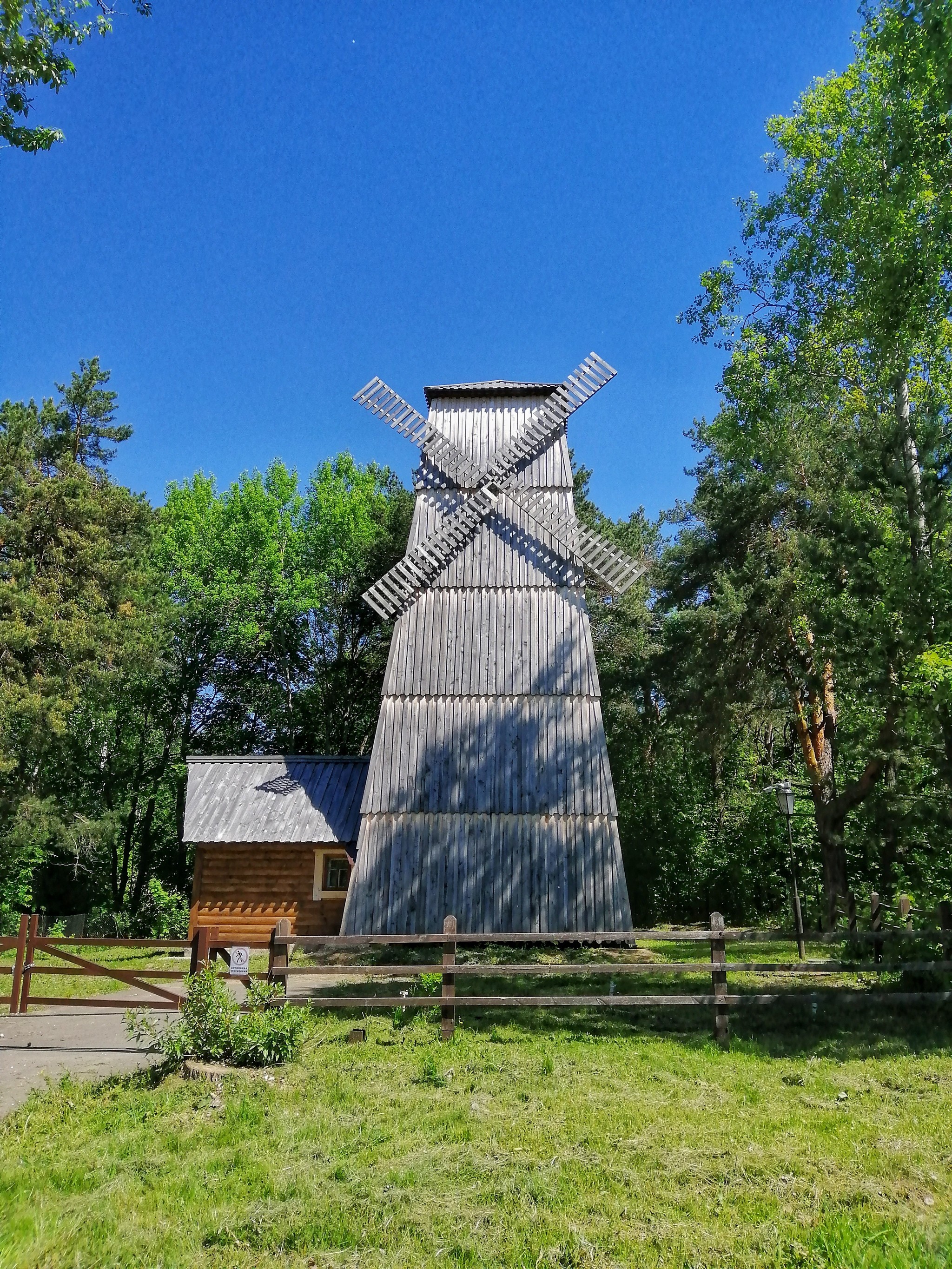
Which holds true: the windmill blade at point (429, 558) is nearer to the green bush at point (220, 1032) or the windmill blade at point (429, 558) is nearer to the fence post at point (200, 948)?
the fence post at point (200, 948)

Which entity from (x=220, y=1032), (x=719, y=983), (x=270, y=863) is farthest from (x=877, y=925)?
(x=270, y=863)

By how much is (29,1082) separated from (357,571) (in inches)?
1056

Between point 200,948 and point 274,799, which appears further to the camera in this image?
point 274,799

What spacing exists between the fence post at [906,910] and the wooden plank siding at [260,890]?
1198cm

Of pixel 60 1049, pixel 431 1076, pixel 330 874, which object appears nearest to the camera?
pixel 431 1076

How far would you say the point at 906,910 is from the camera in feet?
43.9

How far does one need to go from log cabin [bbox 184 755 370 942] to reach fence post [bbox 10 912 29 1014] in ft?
28.8

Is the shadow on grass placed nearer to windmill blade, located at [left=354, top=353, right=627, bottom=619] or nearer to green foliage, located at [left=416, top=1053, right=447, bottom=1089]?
green foliage, located at [left=416, top=1053, right=447, bottom=1089]

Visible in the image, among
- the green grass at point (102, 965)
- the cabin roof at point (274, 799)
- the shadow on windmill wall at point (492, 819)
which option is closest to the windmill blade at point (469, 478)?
the shadow on windmill wall at point (492, 819)

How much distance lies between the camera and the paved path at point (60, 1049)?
25.0 feet

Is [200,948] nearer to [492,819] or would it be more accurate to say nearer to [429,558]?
[492,819]

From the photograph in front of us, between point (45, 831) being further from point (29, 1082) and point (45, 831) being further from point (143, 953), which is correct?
point (29, 1082)

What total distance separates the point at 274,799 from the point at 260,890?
2.24 m

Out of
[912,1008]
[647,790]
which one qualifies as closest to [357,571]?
[647,790]
